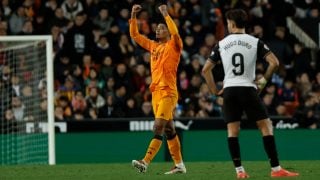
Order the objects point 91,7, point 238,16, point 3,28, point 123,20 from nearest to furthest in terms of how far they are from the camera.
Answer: point 238,16, point 3,28, point 123,20, point 91,7

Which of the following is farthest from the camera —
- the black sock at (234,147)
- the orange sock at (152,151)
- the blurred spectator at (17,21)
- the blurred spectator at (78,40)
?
the blurred spectator at (17,21)

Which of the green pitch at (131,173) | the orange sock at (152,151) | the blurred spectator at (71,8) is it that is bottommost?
the green pitch at (131,173)

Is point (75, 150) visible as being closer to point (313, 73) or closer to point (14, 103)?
point (14, 103)

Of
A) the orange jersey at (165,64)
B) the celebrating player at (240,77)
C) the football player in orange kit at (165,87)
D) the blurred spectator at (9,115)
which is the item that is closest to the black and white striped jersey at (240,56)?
the celebrating player at (240,77)

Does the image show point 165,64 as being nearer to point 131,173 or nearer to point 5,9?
point 131,173

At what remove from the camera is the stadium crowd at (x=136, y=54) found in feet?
71.0

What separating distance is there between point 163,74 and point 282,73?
10046 mm

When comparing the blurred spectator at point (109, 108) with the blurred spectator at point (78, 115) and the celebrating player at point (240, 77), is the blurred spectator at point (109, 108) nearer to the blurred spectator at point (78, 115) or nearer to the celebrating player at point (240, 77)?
the blurred spectator at point (78, 115)

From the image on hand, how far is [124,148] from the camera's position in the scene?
20.8m

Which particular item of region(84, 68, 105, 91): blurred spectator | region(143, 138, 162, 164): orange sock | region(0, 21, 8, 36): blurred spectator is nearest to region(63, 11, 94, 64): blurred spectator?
region(84, 68, 105, 91): blurred spectator

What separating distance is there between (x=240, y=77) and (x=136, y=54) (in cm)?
1189

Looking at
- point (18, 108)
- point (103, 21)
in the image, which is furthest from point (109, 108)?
point (103, 21)

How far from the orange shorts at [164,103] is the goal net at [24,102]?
5714mm

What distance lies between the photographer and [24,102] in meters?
20.4
